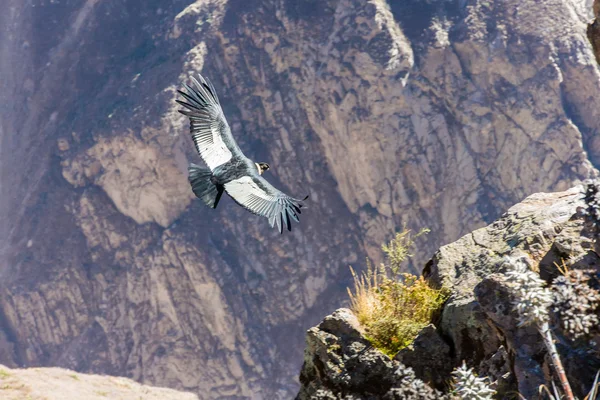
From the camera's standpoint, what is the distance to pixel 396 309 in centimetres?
632

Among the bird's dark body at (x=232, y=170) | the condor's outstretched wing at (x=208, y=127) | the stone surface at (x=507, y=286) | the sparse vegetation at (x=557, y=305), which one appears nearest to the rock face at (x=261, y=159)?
the stone surface at (x=507, y=286)

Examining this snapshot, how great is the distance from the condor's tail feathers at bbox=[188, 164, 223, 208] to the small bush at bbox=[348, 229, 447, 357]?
156cm

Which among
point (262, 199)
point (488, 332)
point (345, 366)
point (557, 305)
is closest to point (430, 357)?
point (488, 332)

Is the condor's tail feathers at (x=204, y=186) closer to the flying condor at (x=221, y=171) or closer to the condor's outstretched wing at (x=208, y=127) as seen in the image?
the flying condor at (x=221, y=171)

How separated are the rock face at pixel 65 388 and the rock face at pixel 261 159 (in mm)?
21404

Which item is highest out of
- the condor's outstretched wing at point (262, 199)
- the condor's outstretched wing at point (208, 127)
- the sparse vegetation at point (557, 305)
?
the condor's outstretched wing at point (208, 127)

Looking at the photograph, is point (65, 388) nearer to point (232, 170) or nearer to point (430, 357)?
point (232, 170)

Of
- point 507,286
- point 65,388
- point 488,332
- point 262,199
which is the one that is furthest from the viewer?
point 65,388

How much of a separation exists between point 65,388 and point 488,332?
499 inches

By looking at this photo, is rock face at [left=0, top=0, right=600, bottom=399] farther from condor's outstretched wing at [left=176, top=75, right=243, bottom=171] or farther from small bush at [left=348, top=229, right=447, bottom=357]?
condor's outstretched wing at [left=176, top=75, right=243, bottom=171]

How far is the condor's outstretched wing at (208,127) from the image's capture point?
6.75m

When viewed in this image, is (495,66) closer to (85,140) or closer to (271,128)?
(271,128)

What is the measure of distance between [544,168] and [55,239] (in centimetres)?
3042

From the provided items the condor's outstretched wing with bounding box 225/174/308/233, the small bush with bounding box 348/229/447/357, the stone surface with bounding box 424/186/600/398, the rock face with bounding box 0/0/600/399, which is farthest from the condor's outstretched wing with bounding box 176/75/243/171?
the rock face with bounding box 0/0/600/399
